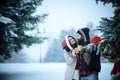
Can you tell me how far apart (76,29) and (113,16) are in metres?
0.67

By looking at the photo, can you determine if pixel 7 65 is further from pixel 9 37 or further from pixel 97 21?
pixel 97 21

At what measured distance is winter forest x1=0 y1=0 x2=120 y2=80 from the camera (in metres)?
3.99

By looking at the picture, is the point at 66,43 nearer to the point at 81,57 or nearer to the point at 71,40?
the point at 71,40

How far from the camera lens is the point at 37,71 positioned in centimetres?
414

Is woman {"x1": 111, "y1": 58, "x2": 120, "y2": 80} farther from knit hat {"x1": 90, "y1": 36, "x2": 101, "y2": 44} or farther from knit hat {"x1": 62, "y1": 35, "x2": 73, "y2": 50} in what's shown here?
knit hat {"x1": 62, "y1": 35, "x2": 73, "y2": 50}

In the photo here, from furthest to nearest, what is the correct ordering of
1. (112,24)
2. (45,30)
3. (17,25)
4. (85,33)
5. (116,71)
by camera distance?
(17,25), (45,30), (112,24), (85,33), (116,71)

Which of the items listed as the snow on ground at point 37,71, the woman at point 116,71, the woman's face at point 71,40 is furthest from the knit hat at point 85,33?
Answer: the woman at point 116,71

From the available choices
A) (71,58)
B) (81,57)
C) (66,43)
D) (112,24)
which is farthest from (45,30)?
(112,24)

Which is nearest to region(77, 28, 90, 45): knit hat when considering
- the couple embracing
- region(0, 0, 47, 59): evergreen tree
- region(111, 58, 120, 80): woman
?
the couple embracing

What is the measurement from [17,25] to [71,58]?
49.2 inches

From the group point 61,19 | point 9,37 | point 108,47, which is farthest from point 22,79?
point 108,47

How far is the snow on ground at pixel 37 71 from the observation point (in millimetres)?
3904

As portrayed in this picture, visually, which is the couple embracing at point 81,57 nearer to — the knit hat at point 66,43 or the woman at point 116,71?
the knit hat at point 66,43

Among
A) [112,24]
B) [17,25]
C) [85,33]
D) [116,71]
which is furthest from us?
[17,25]
